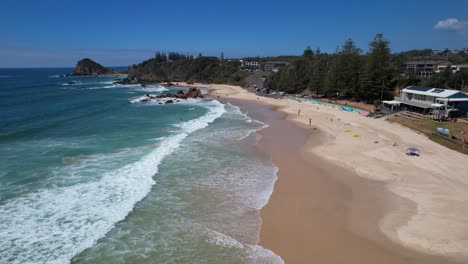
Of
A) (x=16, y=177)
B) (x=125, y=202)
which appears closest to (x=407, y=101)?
(x=125, y=202)

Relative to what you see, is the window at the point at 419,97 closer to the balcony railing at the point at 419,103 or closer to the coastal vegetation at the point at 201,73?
the balcony railing at the point at 419,103

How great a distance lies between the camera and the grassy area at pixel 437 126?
24734mm

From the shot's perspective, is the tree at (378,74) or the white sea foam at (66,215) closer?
the white sea foam at (66,215)

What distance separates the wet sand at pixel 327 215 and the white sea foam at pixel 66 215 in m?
7.41

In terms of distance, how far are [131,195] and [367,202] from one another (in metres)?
12.9

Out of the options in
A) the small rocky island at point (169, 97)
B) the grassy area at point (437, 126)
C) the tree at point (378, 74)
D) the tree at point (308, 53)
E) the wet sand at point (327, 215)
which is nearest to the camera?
the wet sand at point (327, 215)

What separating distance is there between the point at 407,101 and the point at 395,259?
3239 centimetres

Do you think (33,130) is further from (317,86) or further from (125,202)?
(317,86)

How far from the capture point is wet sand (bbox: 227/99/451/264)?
11594mm

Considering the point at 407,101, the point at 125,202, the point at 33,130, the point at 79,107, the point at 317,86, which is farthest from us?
the point at 317,86

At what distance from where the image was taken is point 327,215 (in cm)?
1462

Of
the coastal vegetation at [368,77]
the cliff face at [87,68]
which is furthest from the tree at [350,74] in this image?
the cliff face at [87,68]

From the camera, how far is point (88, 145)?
84.9 ft

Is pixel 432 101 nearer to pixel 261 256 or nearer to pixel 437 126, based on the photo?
pixel 437 126
